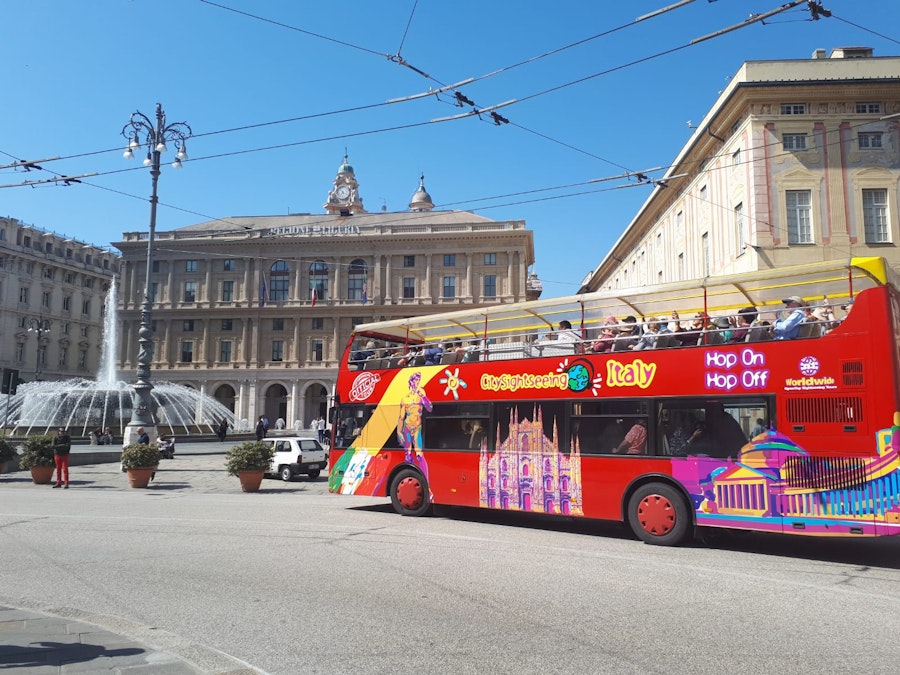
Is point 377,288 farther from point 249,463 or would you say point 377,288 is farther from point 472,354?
point 472,354

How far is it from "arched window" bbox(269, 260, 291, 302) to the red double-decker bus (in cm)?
6286

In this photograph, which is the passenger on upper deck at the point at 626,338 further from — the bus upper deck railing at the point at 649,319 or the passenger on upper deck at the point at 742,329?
the passenger on upper deck at the point at 742,329

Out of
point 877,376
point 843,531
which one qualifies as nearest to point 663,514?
point 843,531

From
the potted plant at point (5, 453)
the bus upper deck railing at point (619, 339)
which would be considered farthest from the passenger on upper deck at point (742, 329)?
the potted plant at point (5, 453)

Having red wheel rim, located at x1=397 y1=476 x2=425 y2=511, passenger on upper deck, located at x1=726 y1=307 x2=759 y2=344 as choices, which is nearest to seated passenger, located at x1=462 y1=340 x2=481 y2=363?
red wheel rim, located at x1=397 y1=476 x2=425 y2=511

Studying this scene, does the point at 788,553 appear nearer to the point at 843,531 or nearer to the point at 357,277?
the point at 843,531

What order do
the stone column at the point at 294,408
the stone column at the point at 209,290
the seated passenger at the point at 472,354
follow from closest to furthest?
the seated passenger at the point at 472,354, the stone column at the point at 294,408, the stone column at the point at 209,290

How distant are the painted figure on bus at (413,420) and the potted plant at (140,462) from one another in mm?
9258

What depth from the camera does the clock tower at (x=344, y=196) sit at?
86.0 m

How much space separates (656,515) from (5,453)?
68.3 ft

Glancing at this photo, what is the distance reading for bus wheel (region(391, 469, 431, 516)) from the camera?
13641 mm

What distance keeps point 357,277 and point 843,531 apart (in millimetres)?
68321

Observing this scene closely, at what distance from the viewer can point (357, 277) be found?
7488 centimetres

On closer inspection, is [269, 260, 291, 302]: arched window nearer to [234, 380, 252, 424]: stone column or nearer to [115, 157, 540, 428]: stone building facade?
[115, 157, 540, 428]: stone building facade
